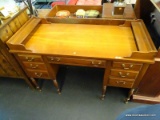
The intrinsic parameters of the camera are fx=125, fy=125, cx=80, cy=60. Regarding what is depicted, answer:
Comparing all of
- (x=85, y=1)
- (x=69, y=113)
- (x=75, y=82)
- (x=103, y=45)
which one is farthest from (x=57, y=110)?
(x=85, y=1)

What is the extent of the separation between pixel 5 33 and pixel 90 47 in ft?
2.49

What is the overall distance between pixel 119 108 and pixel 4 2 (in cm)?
183

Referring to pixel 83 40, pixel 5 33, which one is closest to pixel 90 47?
pixel 83 40

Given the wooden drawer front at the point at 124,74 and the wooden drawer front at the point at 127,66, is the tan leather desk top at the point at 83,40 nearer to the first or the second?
the wooden drawer front at the point at 127,66

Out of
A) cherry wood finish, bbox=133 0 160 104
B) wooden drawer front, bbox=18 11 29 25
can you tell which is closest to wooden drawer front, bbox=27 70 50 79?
wooden drawer front, bbox=18 11 29 25

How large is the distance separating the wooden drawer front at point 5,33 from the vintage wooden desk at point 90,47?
53mm

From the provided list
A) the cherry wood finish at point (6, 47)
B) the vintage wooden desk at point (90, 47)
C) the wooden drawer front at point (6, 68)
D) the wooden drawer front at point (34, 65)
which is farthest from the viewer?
→ the wooden drawer front at point (6, 68)

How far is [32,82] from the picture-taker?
1584 millimetres

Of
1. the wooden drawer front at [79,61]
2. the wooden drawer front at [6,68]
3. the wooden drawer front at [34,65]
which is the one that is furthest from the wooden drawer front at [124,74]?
the wooden drawer front at [6,68]

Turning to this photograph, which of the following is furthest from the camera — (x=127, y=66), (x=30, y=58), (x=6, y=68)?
(x=6, y=68)

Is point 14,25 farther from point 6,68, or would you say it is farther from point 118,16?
point 118,16

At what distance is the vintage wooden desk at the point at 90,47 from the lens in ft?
3.26

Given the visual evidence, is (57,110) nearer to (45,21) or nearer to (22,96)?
(22,96)

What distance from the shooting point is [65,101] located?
152 cm
